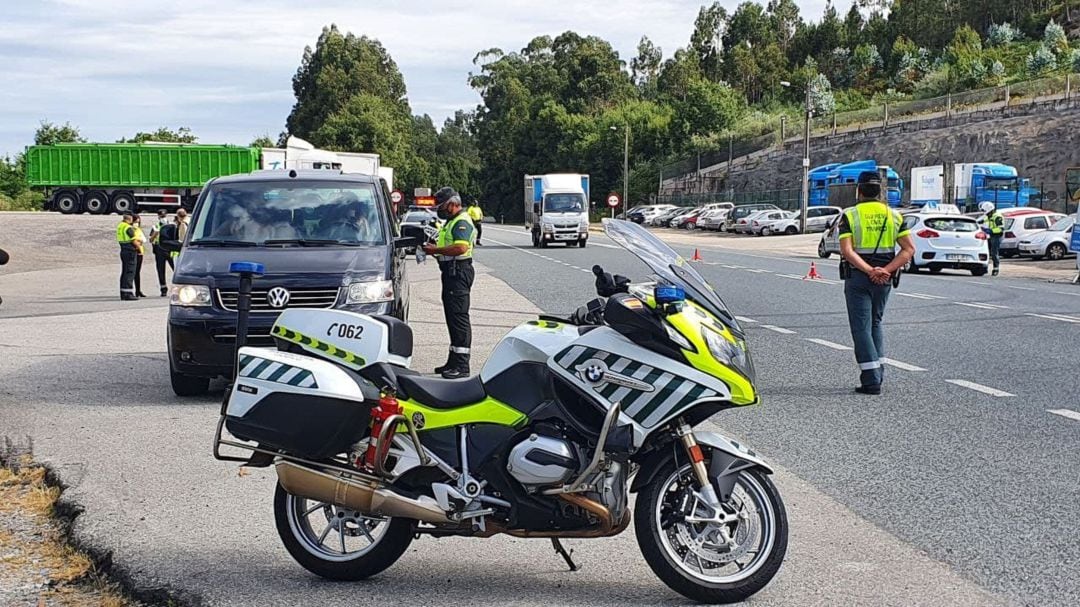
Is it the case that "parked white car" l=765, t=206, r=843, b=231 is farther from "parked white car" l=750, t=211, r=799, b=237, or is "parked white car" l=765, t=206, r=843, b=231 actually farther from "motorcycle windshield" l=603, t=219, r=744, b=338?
Answer: "motorcycle windshield" l=603, t=219, r=744, b=338

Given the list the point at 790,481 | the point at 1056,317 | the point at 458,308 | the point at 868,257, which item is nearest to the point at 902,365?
the point at 868,257

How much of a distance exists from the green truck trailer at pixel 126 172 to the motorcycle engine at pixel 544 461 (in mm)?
49473

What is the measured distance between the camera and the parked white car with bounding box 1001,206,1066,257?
36.6 meters

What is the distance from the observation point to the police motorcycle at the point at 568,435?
187 inches

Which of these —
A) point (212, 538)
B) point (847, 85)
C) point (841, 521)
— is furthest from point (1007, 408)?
point (847, 85)

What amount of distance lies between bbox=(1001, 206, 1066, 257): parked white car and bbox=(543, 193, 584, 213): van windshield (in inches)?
637

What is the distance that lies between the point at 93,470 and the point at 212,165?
49.9 metres

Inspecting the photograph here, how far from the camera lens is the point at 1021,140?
2312 inches

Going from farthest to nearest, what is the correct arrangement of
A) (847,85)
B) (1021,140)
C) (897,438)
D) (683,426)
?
(847,85)
(1021,140)
(897,438)
(683,426)

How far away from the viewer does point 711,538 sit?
4.80m

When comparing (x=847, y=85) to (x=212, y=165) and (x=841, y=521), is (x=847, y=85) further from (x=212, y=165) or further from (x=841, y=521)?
(x=841, y=521)

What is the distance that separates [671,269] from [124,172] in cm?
5367

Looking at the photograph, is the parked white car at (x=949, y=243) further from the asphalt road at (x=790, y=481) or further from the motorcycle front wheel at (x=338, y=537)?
the motorcycle front wheel at (x=338, y=537)

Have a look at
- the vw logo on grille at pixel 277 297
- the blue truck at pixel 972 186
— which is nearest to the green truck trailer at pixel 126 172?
the blue truck at pixel 972 186
